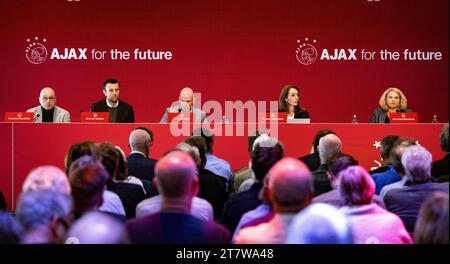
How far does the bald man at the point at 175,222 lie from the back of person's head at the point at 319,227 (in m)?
0.30

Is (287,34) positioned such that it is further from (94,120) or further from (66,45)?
(94,120)

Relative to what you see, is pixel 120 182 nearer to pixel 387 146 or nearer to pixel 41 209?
pixel 41 209

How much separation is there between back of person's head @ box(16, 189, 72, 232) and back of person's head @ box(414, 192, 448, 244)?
1174 millimetres

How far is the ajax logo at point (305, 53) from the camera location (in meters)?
8.74

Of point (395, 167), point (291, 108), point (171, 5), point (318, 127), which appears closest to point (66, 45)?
point (171, 5)

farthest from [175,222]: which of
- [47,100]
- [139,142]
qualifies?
[47,100]

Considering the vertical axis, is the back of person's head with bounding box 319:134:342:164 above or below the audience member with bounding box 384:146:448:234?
above

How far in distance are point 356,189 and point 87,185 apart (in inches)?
41.7

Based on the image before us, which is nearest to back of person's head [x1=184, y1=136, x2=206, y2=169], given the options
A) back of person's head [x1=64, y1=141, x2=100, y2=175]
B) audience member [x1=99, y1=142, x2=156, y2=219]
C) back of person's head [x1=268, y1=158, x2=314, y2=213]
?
audience member [x1=99, y1=142, x2=156, y2=219]

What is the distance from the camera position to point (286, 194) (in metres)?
2.51

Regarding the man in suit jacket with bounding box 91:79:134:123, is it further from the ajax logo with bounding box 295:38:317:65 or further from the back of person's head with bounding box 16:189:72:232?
the back of person's head with bounding box 16:189:72:232

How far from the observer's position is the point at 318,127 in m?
6.11

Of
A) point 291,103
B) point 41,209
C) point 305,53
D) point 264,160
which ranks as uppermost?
point 305,53

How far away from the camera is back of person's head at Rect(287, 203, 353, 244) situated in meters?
2.30
